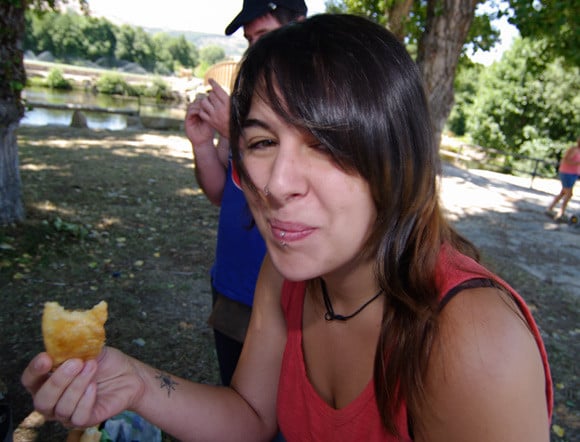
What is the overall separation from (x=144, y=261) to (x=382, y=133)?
436cm

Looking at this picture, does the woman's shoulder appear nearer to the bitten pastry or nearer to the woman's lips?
the woman's lips

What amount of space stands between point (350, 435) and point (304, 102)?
855 mm

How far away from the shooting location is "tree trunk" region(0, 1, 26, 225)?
4363 millimetres

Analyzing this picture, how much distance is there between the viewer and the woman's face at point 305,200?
1.00 meters

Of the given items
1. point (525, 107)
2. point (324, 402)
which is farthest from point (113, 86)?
point (324, 402)

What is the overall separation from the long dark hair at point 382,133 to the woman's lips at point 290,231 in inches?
6.7

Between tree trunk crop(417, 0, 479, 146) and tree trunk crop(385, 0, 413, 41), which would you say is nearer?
tree trunk crop(417, 0, 479, 146)

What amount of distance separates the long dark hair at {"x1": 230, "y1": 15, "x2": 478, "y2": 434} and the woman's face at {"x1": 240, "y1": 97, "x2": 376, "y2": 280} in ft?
0.09

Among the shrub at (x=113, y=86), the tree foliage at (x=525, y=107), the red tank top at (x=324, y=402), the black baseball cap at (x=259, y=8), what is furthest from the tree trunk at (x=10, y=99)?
the shrub at (x=113, y=86)

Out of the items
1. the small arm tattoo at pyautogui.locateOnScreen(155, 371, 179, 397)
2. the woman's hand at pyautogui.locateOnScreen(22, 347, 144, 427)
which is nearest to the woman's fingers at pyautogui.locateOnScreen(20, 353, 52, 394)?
the woman's hand at pyautogui.locateOnScreen(22, 347, 144, 427)

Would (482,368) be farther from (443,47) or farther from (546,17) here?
(546,17)

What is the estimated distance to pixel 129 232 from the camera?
18.1ft

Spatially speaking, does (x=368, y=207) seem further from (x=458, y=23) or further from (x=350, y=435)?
(x=458, y=23)

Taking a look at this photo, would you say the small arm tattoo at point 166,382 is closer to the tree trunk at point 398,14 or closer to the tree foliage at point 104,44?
the tree trunk at point 398,14
